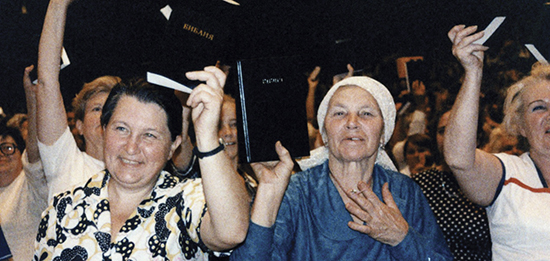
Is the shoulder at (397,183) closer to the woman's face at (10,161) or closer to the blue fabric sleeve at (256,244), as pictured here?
the blue fabric sleeve at (256,244)

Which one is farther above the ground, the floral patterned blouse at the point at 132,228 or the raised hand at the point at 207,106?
the raised hand at the point at 207,106

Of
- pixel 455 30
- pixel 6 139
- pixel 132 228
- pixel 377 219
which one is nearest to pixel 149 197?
pixel 132 228

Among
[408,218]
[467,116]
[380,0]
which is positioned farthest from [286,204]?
[380,0]

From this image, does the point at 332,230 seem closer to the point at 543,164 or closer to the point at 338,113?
the point at 338,113

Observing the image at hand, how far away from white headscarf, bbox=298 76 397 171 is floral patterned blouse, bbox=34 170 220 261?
0.68m

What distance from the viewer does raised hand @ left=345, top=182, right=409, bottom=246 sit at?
1885 mm

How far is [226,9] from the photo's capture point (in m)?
2.38

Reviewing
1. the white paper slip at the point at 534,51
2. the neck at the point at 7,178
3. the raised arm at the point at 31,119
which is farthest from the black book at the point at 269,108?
the neck at the point at 7,178

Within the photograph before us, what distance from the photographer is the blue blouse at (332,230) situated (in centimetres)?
192

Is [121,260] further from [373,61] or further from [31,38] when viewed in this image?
[373,61]

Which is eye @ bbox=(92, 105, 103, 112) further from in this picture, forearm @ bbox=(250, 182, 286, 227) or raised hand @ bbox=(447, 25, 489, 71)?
raised hand @ bbox=(447, 25, 489, 71)

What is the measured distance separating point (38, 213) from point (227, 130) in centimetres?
117

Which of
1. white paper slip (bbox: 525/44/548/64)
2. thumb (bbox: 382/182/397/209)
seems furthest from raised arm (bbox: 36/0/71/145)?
white paper slip (bbox: 525/44/548/64)

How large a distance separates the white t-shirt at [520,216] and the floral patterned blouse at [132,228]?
3.99 feet
